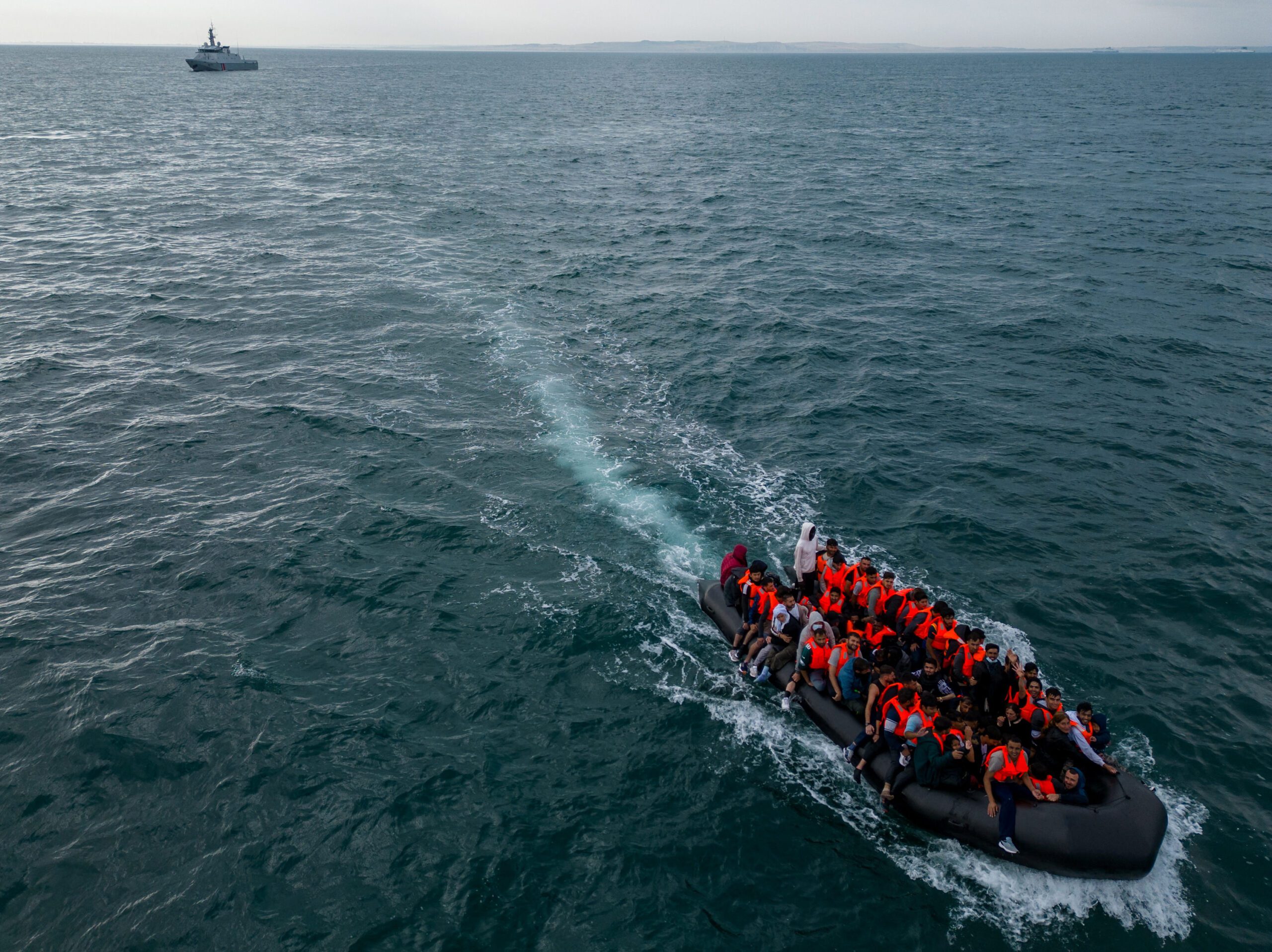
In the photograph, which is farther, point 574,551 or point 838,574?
point 574,551

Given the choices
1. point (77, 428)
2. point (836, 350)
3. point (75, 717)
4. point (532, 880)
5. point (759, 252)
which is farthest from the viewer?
point (759, 252)

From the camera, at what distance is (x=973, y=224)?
179 ft

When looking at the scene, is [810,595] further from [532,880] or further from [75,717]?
[75,717]

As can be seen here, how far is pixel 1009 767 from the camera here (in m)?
14.1

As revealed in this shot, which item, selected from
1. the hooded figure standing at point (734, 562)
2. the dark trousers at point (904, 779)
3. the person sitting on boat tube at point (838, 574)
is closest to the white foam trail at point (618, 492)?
the hooded figure standing at point (734, 562)

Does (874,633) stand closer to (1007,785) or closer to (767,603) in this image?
(767,603)

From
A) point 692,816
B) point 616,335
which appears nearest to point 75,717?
point 692,816

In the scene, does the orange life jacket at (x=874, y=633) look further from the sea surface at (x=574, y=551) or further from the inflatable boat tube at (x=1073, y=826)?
the inflatable boat tube at (x=1073, y=826)

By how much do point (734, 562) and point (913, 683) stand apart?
575 centimetres

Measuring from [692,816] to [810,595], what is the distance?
616cm

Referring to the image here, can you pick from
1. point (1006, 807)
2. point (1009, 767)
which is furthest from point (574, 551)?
point (1006, 807)

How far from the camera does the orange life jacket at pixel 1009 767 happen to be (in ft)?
46.2

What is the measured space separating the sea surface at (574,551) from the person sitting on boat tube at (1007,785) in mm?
994

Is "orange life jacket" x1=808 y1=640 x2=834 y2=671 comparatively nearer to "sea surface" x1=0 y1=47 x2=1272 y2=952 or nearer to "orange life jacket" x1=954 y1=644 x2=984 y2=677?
"sea surface" x1=0 y1=47 x2=1272 y2=952
